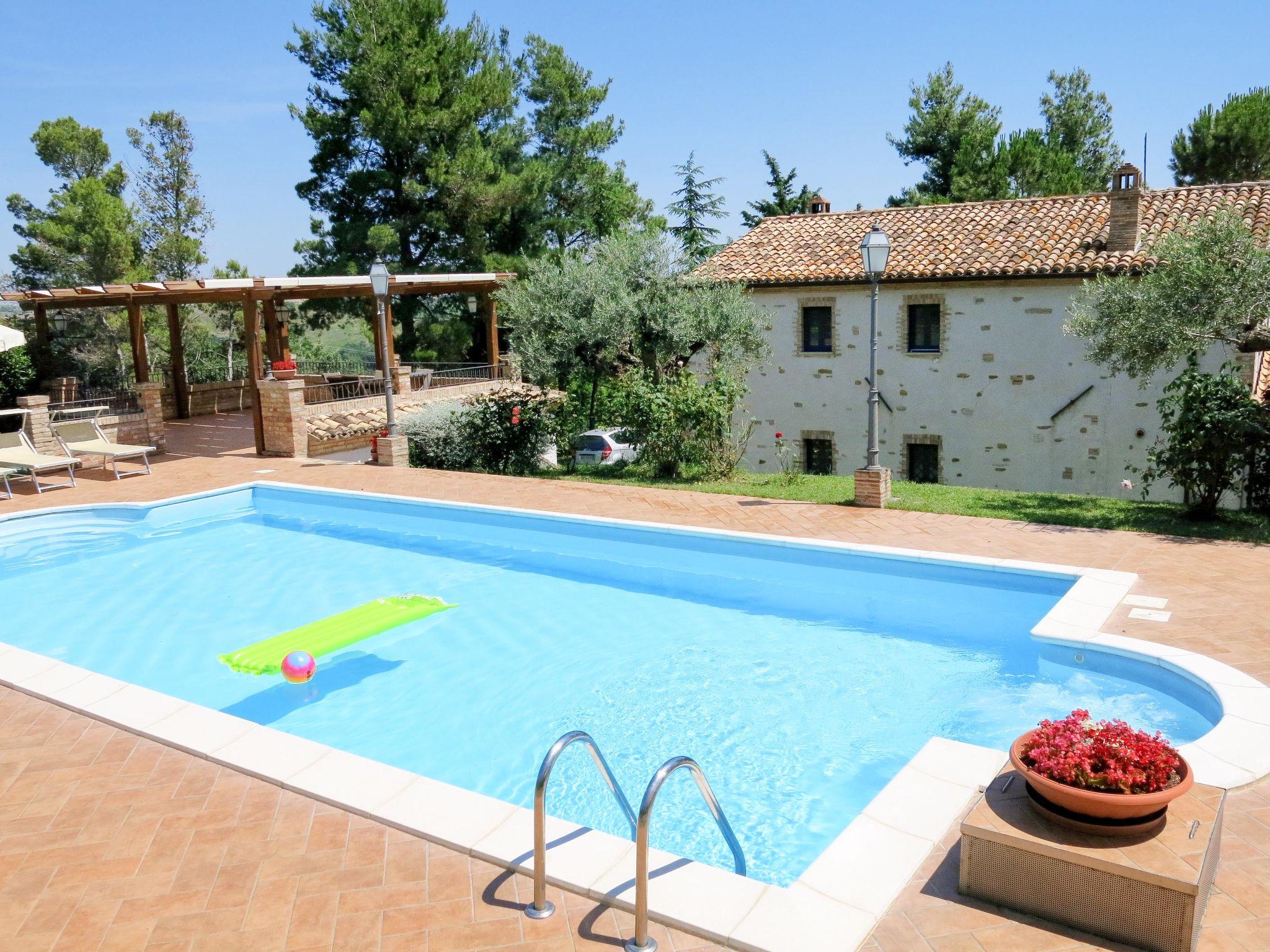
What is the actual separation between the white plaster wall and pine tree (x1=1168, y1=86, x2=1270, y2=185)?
73.8 ft

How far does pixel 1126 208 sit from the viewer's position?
53.5 ft

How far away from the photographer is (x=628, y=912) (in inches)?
147

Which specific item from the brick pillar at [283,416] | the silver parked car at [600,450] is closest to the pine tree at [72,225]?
Answer: the brick pillar at [283,416]

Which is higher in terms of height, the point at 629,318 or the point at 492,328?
the point at 492,328

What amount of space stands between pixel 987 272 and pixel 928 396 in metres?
2.72

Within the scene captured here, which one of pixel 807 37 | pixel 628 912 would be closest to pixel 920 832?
pixel 628 912

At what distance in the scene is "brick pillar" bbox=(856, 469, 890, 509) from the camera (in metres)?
11.6

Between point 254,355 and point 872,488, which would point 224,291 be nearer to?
point 254,355

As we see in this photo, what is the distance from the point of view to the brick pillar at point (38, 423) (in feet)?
51.5

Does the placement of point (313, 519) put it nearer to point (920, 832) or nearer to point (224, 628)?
point (224, 628)

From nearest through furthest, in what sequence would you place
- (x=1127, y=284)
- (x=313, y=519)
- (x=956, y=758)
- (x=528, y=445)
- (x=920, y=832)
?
(x=920, y=832) < (x=956, y=758) < (x=1127, y=284) < (x=313, y=519) < (x=528, y=445)

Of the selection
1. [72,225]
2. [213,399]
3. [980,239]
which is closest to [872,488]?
[980,239]

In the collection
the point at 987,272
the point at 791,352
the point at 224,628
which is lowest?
the point at 224,628

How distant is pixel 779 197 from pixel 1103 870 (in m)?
34.7
